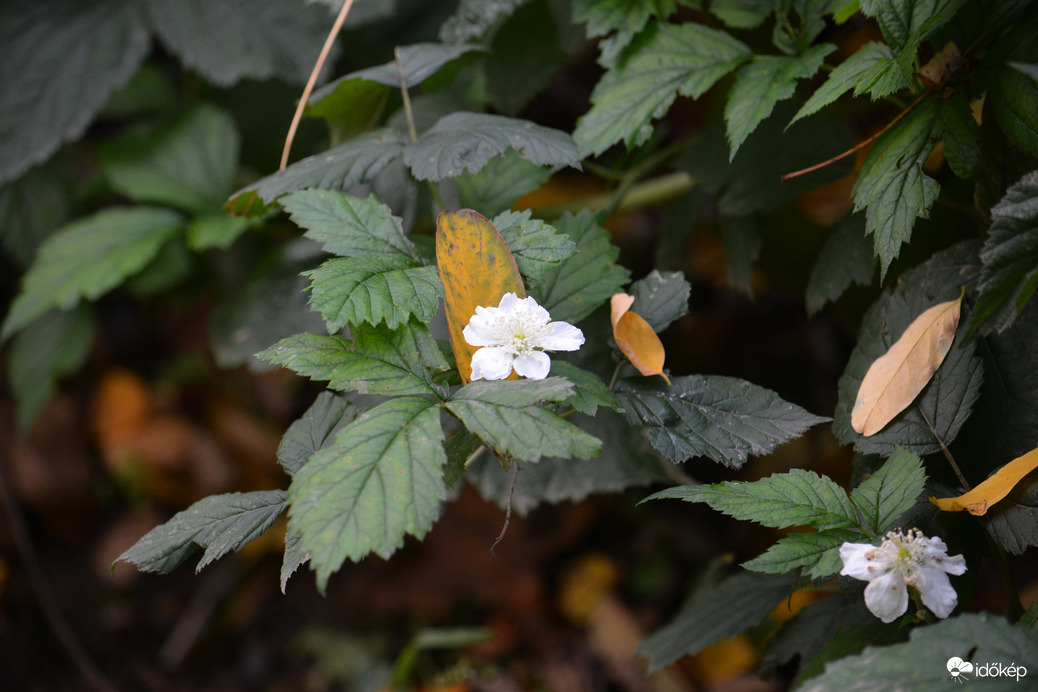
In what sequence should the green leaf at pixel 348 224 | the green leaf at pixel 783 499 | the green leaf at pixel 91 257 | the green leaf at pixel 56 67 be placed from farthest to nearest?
the green leaf at pixel 56 67
the green leaf at pixel 91 257
the green leaf at pixel 348 224
the green leaf at pixel 783 499

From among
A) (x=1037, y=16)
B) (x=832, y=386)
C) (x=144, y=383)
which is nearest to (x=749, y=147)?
(x=1037, y=16)

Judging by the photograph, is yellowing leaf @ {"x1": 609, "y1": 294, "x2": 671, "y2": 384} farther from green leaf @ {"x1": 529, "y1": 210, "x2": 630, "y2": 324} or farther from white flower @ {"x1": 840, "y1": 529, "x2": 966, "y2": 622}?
white flower @ {"x1": 840, "y1": 529, "x2": 966, "y2": 622}

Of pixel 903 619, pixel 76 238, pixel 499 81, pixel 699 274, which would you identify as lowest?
pixel 699 274

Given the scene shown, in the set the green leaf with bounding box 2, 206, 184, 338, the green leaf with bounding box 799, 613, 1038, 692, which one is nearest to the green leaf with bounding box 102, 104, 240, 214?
the green leaf with bounding box 2, 206, 184, 338

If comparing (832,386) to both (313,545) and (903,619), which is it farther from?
(313,545)

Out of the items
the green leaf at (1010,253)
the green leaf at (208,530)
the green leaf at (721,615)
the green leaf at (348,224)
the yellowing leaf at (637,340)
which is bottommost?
the green leaf at (721,615)

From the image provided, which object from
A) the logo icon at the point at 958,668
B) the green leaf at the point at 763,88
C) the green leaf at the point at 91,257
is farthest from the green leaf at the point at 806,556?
the green leaf at the point at 91,257

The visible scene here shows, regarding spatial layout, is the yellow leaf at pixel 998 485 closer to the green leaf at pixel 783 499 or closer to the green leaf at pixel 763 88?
the green leaf at pixel 783 499
